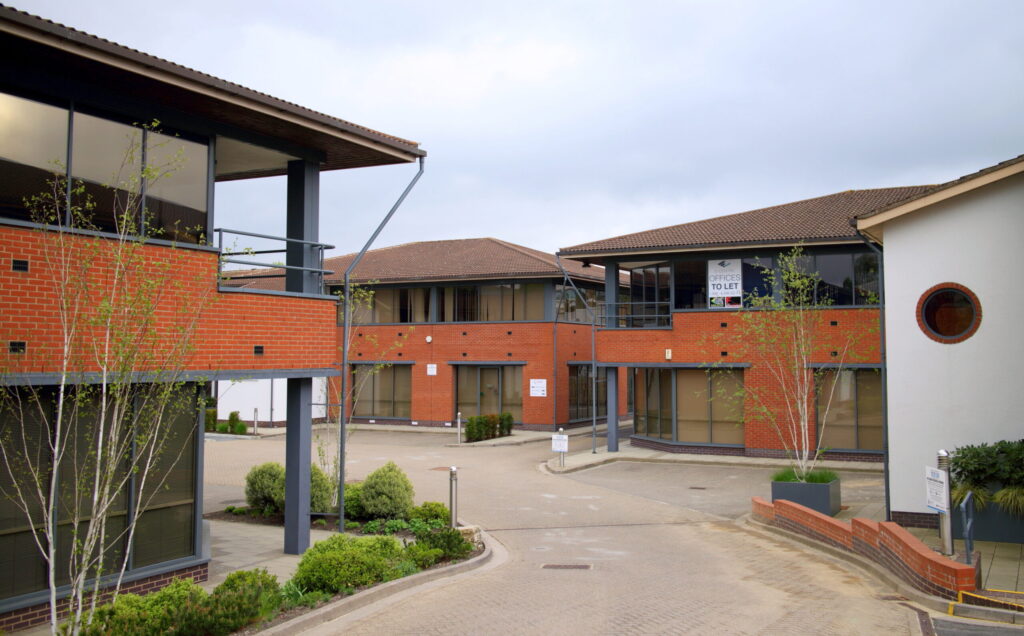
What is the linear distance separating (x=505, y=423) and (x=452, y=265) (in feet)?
27.9

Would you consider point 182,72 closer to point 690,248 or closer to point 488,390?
point 690,248

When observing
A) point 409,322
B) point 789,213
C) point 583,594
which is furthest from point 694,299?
point 583,594

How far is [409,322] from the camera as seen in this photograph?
127 ft

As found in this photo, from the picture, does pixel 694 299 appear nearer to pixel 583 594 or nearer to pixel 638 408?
pixel 638 408

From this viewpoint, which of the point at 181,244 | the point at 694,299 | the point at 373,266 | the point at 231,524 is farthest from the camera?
the point at 373,266

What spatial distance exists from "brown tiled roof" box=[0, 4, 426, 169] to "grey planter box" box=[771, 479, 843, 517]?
30.5 ft

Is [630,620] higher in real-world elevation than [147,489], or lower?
lower

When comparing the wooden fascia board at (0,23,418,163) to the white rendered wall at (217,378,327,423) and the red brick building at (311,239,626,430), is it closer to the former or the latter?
the red brick building at (311,239,626,430)

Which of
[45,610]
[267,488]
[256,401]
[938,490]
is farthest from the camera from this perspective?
[256,401]

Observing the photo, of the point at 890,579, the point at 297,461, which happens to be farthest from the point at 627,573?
the point at 297,461

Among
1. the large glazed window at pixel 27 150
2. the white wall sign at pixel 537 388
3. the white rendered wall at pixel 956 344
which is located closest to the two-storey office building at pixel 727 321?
the white wall sign at pixel 537 388

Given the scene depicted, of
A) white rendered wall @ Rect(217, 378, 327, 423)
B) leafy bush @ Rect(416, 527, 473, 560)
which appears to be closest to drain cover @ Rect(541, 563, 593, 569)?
leafy bush @ Rect(416, 527, 473, 560)

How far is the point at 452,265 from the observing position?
39.0 m

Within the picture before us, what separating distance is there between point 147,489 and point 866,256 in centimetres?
2128
